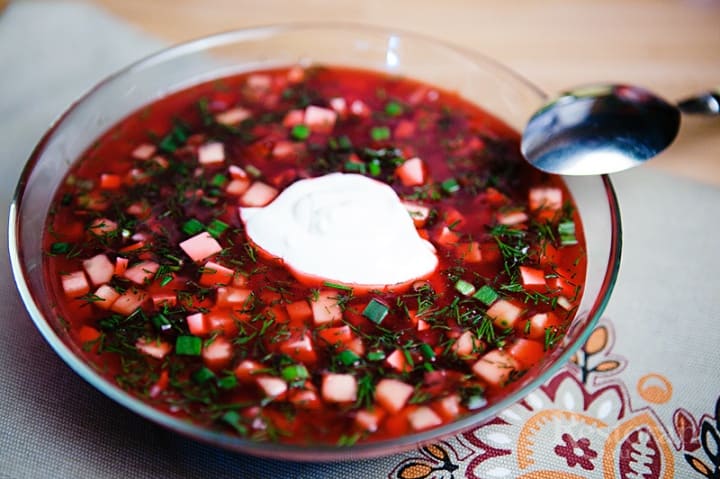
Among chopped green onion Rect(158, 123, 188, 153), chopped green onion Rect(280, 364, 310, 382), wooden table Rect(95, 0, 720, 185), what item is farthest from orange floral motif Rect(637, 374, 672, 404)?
chopped green onion Rect(158, 123, 188, 153)

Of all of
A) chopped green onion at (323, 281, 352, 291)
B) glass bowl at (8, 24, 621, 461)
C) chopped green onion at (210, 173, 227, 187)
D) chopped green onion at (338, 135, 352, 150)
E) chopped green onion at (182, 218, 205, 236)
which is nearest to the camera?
glass bowl at (8, 24, 621, 461)

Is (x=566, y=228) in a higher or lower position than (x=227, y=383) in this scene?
higher

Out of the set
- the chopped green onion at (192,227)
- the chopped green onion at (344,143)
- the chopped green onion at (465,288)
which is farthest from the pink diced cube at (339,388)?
the chopped green onion at (344,143)

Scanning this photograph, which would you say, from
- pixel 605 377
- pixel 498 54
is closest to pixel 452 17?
pixel 498 54

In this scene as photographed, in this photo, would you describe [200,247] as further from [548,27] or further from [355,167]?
[548,27]

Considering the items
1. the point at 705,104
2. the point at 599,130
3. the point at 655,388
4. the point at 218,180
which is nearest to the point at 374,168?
the point at 218,180

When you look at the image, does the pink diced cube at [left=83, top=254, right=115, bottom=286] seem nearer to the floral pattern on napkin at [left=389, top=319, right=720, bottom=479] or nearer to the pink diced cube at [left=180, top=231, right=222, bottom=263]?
the pink diced cube at [left=180, top=231, right=222, bottom=263]

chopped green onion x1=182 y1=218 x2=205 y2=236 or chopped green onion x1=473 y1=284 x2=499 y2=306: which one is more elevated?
chopped green onion x1=473 y1=284 x2=499 y2=306
